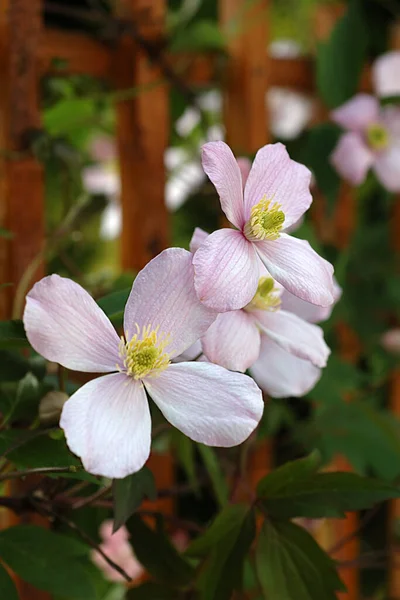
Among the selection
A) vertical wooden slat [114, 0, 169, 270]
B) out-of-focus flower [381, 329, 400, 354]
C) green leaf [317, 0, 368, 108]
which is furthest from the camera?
out-of-focus flower [381, 329, 400, 354]

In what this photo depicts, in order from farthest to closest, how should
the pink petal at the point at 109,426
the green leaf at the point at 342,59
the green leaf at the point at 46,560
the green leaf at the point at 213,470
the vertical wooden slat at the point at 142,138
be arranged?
the green leaf at the point at 342,59 < the vertical wooden slat at the point at 142,138 < the green leaf at the point at 213,470 < the green leaf at the point at 46,560 < the pink petal at the point at 109,426

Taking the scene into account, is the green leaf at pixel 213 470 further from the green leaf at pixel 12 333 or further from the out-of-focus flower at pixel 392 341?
the out-of-focus flower at pixel 392 341

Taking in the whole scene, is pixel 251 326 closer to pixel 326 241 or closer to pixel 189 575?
pixel 189 575

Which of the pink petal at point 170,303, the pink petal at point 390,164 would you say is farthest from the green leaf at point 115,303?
the pink petal at point 390,164

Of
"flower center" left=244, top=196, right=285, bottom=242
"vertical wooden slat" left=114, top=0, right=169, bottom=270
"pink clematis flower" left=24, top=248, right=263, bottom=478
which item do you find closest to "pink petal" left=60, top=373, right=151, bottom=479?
"pink clematis flower" left=24, top=248, right=263, bottom=478

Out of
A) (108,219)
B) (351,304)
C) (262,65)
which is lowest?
(351,304)

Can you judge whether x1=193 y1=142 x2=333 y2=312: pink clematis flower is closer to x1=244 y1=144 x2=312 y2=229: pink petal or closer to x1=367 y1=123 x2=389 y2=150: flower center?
x1=244 y1=144 x2=312 y2=229: pink petal

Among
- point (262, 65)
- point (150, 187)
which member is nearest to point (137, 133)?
point (150, 187)
